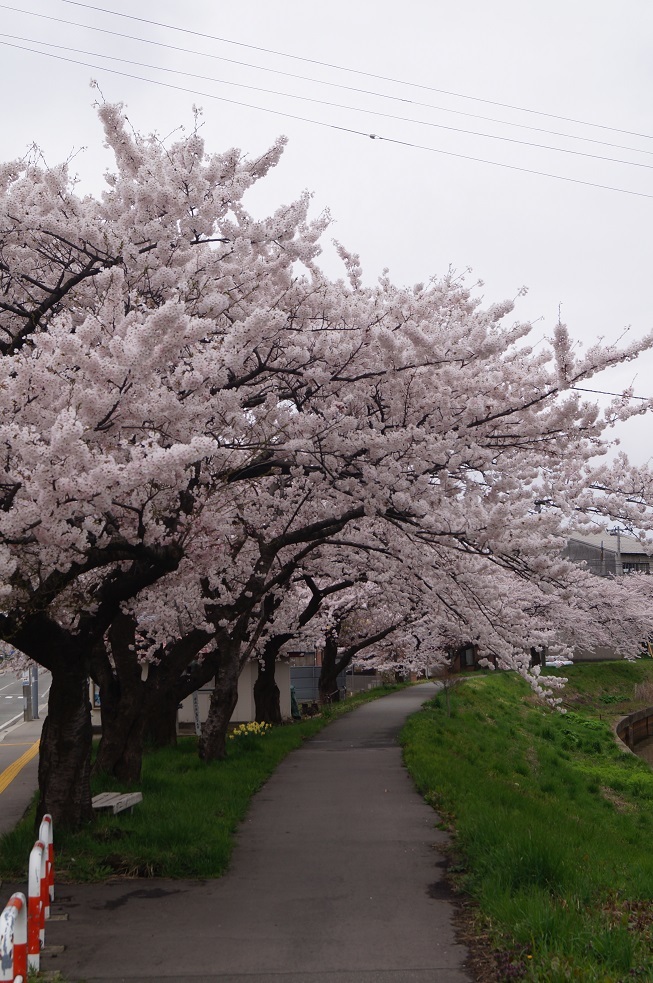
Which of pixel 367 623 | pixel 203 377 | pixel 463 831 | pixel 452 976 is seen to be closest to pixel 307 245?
pixel 203 377

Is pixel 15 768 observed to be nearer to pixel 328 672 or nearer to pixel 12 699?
pixel 328 672

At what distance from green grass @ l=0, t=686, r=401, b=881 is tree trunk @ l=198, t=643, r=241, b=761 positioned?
0.56 metres

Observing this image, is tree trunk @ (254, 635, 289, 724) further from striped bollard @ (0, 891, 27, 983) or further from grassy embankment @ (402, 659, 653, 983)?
striped bollard @ (0, 891, 27, 983)

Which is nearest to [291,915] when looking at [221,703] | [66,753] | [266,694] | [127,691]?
[66,753]

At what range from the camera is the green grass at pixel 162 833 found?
8.49 meters

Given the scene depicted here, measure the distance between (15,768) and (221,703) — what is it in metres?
7.80

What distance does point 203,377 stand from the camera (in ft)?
24.2

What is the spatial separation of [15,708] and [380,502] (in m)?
44.2

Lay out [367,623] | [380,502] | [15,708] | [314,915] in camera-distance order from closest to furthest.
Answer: [314,915] → [380,502] → [367,623] → [15,708]

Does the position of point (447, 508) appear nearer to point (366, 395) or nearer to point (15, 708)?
point (366, 395)

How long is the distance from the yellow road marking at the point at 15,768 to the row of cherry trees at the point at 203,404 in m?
9.04

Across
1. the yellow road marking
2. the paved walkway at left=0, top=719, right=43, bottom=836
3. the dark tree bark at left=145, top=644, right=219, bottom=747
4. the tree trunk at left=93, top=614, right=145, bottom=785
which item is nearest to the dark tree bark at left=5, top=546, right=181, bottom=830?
the paved walkway at left=0, top=719, right=43, bottom=836

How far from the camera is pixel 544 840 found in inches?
316

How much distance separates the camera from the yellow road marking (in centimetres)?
1824
